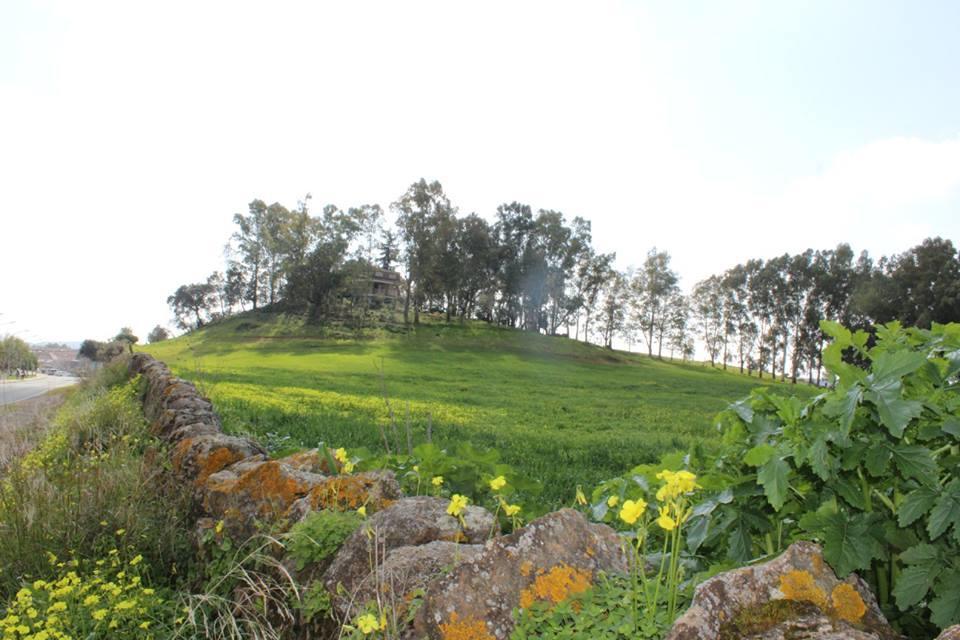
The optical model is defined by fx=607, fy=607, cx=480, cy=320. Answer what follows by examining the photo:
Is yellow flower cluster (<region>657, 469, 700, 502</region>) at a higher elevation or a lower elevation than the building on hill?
lower

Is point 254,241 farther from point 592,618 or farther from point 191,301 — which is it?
point 592,618

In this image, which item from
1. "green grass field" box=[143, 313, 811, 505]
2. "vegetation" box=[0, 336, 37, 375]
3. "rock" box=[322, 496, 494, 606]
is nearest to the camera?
"rock" box=[322, 496, 494, 606]

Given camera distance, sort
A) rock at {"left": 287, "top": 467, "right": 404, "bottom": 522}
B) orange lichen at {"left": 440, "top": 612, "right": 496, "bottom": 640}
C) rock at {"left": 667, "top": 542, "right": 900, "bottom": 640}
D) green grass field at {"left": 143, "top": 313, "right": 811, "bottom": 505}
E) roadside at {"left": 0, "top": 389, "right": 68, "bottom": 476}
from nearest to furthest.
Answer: rock at {"left": 667, "top": 542, "right": 900, "bottom": 640} < orange lichen at {"left": 440, "top": 612, "right": 496, "bottom": 640} < rock at {"left": 287, "top": 467, "right": 404, "bottom": 522} < roadside at {"left": 0, "top": 389, "right": 68, "bottom": 476} < green grass field at {"left": 143, "top": 313, "right": 811, "bottom": 505}

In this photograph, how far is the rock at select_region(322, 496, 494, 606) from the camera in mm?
2531

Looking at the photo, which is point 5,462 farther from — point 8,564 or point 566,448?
point 566,448

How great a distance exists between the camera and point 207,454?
179 inches

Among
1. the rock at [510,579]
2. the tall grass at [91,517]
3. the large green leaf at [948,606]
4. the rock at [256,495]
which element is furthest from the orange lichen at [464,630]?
the tall grass at [91,517]

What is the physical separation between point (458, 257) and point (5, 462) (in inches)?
2127

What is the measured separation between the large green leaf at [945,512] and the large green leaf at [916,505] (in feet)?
0.06

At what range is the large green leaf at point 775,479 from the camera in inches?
64.7

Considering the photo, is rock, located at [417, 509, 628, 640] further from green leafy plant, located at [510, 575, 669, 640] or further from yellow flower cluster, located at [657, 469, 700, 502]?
yellow flower cluster, located at [657, 469, 700, 502]

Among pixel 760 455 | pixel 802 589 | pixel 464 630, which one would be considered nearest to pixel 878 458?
pixel 760 455

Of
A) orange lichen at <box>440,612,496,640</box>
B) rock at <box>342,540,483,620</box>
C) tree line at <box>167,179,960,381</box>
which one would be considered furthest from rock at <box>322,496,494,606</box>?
tree line at <box>167,179,960,381</box>

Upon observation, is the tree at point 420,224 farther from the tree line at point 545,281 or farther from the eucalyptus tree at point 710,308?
the eucalyptus tree at point 710,308
